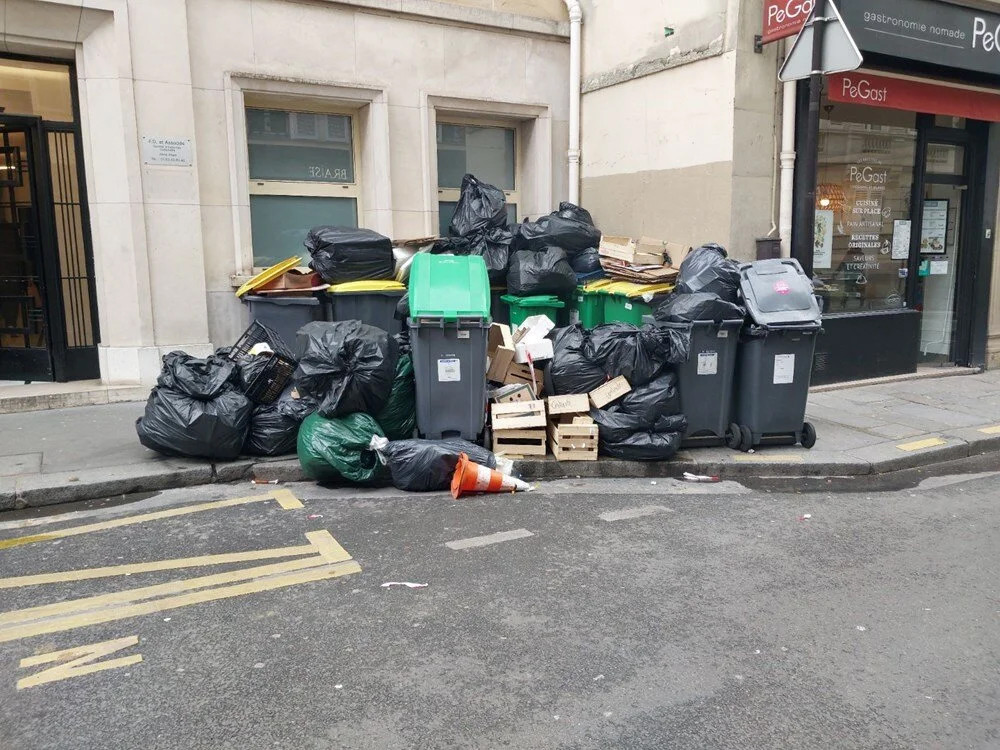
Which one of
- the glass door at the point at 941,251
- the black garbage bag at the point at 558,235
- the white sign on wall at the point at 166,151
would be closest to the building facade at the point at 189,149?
the white sign on wall at the point at 166,151

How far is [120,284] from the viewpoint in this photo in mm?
7637

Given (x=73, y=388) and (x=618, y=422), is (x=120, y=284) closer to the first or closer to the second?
(x=73, y=388)

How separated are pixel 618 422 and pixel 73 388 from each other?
5.37 m

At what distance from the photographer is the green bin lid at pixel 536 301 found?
8117mm

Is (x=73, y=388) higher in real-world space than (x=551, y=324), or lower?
lower

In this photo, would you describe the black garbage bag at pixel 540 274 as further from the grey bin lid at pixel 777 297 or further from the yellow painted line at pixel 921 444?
the yellow painted line at pixel 921 444

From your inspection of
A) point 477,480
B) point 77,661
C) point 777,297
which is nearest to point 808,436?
point 777,297

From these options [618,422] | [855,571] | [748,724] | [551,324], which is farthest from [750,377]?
[748,724]

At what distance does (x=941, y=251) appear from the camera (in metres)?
10.3

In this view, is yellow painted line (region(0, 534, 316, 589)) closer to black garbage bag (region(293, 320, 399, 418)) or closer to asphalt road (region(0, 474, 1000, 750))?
asphalt road (region(0, 474, 1000, 750))

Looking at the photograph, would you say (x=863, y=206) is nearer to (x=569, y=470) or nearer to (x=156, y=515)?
(x=569, y=470)

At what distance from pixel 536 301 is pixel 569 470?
2491 mm

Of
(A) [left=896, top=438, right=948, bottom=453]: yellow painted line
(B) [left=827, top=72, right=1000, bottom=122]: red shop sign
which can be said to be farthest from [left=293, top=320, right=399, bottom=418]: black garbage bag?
(B) [left=827, top=72, right=1000, bottom=122]: red shop sign

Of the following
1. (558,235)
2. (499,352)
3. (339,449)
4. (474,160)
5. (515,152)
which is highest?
(515,152)
